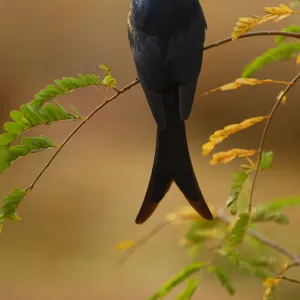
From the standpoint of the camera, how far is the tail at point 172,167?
1.40 feet

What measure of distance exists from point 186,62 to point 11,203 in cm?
17

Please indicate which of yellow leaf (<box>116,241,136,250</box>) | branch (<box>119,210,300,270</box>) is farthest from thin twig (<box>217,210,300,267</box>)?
yellow leaf (<box>116,241,136,250</box>)

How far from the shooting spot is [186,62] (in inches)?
18.1

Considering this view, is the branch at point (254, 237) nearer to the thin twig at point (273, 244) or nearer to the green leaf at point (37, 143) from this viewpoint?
the thin twig at point (273, 244)

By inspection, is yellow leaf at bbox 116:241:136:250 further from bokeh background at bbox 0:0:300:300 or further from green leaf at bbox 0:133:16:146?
bokeh background at bbox 0:0:300:300

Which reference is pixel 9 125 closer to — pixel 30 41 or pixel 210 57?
pixel 210 57

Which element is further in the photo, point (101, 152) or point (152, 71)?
point (101, 152)

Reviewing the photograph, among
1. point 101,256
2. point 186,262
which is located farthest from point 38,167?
point 186,262

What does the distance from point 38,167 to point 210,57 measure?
0.82m

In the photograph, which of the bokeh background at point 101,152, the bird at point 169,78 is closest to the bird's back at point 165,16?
the bird at point 169,78

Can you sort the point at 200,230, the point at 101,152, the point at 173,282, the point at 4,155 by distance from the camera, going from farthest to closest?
the point at 101,152 → the point at 200,230 → the point at 173,282 → the point at 4,155

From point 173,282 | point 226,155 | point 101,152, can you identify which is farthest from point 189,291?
point 101,152

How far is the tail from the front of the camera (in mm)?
426

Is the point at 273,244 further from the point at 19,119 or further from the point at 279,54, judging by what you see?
the point at 19,119
